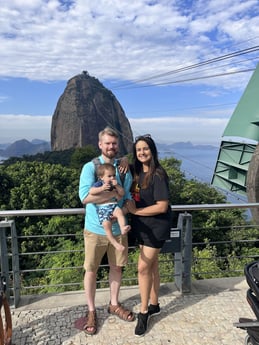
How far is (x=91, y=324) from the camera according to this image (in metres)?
2.45

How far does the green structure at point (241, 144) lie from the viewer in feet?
35.6

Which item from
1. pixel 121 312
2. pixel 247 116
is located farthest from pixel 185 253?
pixel 247 116

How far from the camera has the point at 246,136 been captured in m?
10.8

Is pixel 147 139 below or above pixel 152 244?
above

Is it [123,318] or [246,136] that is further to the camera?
[246,136]

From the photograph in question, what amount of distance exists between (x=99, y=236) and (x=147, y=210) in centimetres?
40

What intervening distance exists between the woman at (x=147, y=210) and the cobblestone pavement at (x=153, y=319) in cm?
18

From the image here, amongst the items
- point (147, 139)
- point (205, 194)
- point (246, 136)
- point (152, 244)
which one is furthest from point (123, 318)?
point (205, 194)

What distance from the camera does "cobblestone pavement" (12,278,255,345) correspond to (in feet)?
7.74

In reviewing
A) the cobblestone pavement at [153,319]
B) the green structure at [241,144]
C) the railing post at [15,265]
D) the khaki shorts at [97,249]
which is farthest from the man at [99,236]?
the green structure at [241,144]

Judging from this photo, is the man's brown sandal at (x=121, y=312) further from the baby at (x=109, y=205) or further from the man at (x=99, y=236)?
the baby at (x=109, y=205)

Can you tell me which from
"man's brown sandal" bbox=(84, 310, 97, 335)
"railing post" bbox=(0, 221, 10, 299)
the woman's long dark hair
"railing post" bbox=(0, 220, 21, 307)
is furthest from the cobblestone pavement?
the woman's long dark hair

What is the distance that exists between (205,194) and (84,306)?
945 inches

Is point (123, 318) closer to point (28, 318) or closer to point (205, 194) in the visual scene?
point (28, 318)
